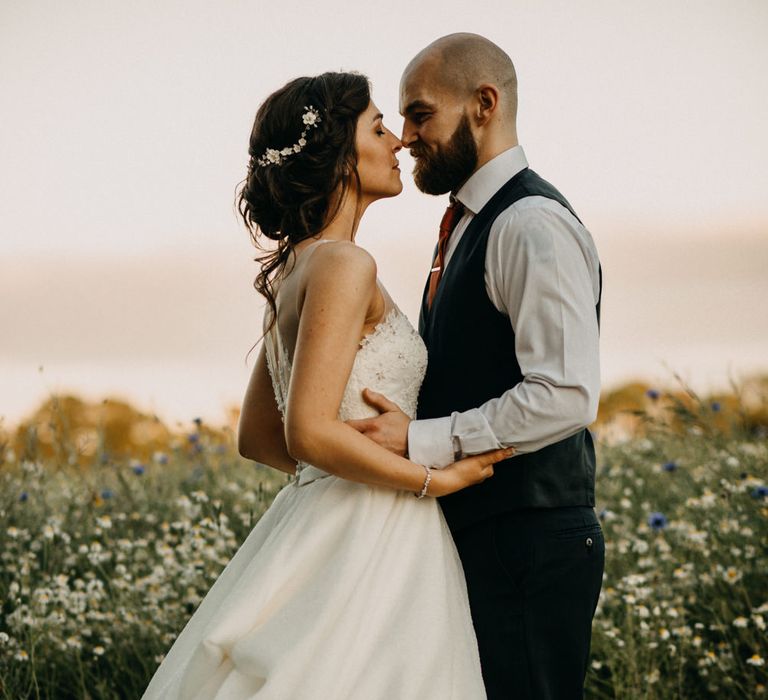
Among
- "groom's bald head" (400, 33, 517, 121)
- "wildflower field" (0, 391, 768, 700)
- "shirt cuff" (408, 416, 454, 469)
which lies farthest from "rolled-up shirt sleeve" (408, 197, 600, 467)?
"wildflower field" (0, 391, 768, 700)

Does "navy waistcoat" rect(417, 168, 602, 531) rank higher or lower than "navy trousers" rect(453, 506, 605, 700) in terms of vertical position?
higher

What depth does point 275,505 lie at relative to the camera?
3.19 m

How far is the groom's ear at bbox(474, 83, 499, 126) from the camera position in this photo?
134 inches

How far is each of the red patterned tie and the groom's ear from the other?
0.29m

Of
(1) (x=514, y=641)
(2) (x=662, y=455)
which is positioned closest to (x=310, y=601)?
(1) (x=514, y=641)

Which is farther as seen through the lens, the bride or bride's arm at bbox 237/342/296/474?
bride's arm at bbox 237/342/296/474

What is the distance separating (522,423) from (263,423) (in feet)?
3.63

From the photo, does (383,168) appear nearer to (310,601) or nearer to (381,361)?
(381,361)

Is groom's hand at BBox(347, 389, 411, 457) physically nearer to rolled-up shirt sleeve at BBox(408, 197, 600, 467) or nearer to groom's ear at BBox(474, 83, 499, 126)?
rolled-up shirt sleeve at BBox(408, 197, 600, 467)

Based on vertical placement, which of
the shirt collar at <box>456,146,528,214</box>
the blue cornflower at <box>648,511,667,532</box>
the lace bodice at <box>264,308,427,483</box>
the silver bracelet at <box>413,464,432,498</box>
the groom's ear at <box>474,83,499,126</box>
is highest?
the groom's ear at <box>474,83,499,126</box>

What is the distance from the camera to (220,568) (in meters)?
4.85

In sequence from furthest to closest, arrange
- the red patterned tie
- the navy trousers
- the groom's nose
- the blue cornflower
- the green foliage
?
the blue cornflower < the green foliage < the groom's nose < the red patterned tie < the navy trousers

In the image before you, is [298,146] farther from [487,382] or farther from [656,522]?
[656,522]

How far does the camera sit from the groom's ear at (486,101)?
341 centimetres
